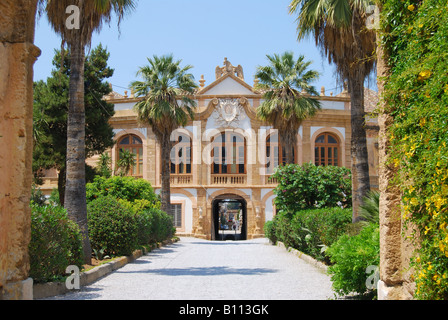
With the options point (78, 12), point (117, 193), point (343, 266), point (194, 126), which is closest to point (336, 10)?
point (78, 12)

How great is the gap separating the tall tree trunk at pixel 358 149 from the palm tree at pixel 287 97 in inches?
467

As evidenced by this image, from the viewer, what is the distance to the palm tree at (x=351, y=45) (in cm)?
1287

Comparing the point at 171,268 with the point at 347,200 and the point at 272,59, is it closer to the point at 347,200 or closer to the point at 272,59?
the point at 347,200

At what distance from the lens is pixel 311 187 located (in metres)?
19.0

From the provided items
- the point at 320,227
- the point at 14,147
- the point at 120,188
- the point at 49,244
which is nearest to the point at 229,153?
the point at 120,188

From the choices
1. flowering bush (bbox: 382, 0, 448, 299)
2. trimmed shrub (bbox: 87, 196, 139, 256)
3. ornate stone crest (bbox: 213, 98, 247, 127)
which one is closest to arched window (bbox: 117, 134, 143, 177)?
ornate stone crest (bbox: 213, 98, 247, 127)

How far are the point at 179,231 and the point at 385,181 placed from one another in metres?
31.2

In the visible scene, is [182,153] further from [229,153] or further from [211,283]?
[211,283]

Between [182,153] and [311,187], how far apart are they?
18.9 meters

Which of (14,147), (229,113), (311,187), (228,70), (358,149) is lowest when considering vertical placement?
(311,187)

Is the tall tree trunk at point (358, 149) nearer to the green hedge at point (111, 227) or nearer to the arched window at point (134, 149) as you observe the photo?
the green hedge at point (111, 227)

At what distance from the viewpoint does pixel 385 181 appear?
6.01m

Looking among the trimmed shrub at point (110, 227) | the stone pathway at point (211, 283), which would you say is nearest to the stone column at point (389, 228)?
the stone pathway at point (211, 283)

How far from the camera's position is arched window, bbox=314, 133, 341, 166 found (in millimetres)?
37188
